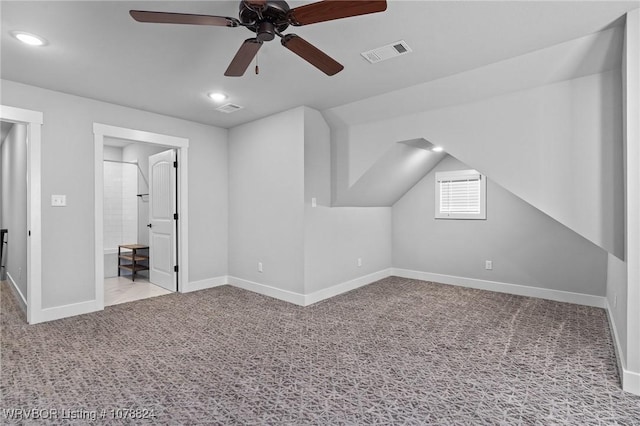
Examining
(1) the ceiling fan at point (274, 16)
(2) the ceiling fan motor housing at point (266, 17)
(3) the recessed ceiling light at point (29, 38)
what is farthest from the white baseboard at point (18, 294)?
(2) the ceiling fan motor housing at point (266, 17)

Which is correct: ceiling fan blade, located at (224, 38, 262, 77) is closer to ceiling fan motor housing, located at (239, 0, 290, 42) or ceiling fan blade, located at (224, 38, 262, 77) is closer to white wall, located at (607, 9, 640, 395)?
ceiling fan motor housing, located at (239, 0, 290, 42)

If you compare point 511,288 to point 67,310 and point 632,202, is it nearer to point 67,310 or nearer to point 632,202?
point 632,202

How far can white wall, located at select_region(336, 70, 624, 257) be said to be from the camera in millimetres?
2775

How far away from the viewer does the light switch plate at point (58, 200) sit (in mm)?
3693

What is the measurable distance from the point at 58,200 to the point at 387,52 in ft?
12.1

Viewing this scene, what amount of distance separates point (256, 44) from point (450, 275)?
4.51 m

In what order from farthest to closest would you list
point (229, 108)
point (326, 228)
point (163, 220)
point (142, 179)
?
point (142, 179), point (163, 220), point (326, 228), point (229, 108)

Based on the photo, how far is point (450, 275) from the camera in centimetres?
533

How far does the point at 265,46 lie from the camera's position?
8.80ft

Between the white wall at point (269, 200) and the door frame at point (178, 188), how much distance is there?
69 cm

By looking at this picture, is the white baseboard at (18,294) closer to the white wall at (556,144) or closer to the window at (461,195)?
the white wall at (556,144)

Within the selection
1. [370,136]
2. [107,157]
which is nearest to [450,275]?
[370,136]

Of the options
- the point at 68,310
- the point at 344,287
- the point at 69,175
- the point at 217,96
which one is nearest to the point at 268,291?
the point at 344,287

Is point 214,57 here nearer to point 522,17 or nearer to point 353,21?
point 353,21
